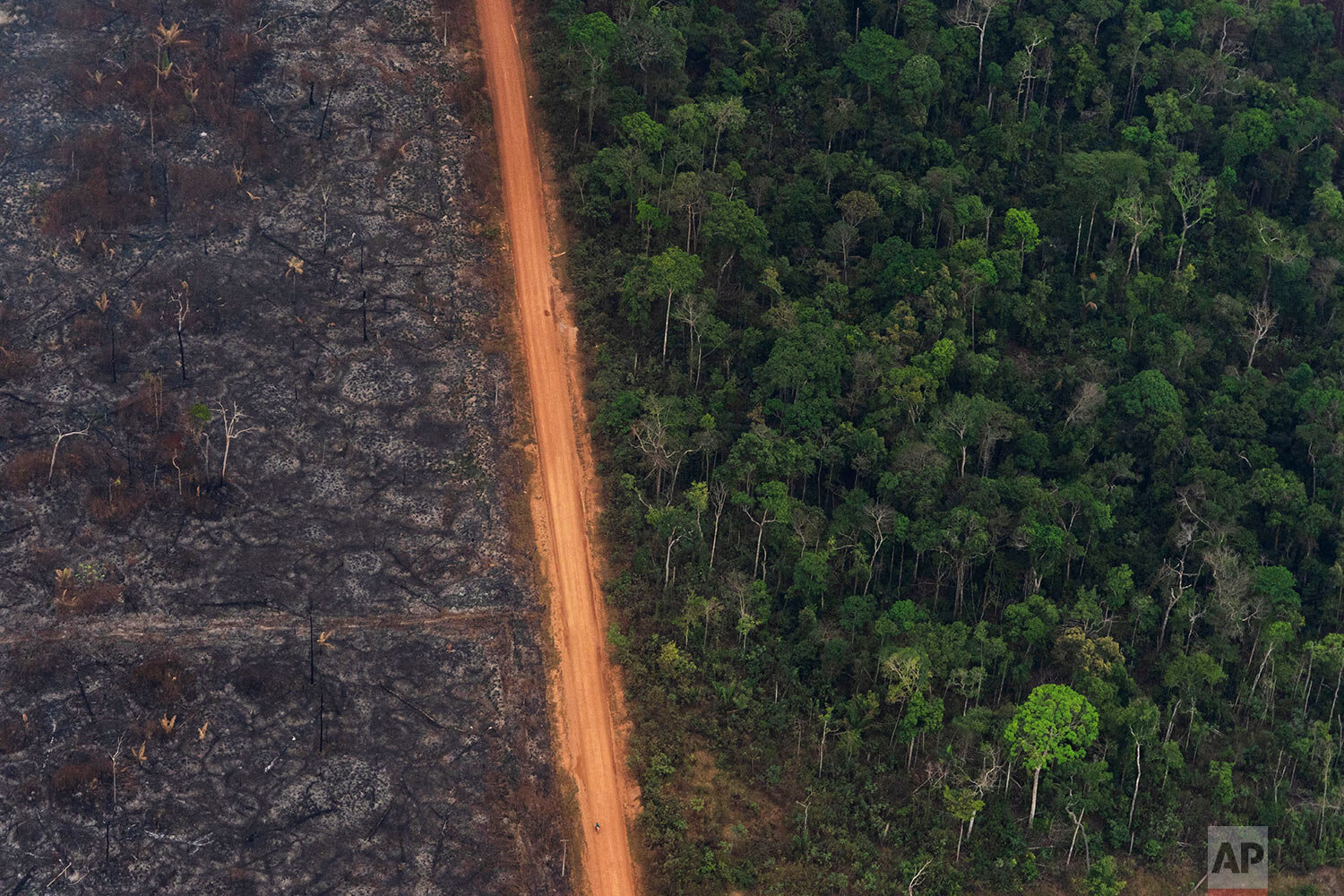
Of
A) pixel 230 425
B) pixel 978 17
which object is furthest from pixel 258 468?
pixel 978 17

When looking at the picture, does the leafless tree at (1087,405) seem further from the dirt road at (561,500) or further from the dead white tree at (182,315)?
the dead white tree at (182,315)

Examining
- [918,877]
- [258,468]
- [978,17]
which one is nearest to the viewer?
[918,877]

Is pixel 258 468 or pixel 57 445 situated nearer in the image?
pixel 57 445

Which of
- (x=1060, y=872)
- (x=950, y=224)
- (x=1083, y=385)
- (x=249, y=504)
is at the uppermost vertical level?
(x=950, y=224)

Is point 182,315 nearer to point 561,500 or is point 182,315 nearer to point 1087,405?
point 561,500

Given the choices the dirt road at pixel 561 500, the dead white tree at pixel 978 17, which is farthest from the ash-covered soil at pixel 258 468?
the dead white tree at pixel 978 17

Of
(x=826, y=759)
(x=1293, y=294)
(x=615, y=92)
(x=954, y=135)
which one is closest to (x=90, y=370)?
(x=615, y=92)

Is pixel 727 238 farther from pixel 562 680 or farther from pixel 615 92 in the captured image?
pixel 562 680

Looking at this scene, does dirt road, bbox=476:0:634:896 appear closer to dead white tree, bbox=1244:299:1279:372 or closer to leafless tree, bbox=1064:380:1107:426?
leafless tree, bbox=1064:380:1107:426

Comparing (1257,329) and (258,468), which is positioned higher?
(1257,329)
